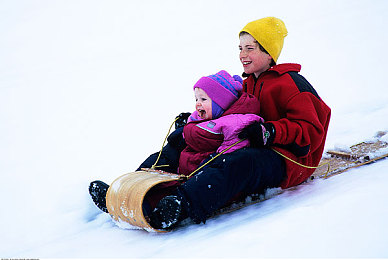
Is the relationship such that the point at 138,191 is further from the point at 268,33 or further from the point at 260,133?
the point at 268,33

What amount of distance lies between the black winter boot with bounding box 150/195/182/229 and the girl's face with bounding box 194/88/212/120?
58 cm

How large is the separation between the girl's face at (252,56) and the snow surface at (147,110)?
745mm

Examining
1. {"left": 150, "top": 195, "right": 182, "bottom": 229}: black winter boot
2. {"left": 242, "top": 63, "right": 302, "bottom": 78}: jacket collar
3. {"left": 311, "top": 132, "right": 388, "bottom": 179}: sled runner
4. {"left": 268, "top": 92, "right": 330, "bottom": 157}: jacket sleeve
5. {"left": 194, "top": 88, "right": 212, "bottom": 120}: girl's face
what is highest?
{"left": 242, "top": 63, "right": 302, "bottom": 78}: jacket collar

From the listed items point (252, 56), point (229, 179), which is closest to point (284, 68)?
→ point (252, 56)

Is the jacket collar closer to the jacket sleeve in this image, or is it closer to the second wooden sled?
the jacket sleeve

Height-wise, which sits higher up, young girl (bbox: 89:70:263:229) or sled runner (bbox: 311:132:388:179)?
young girl (bbox: 89:70:263:229)

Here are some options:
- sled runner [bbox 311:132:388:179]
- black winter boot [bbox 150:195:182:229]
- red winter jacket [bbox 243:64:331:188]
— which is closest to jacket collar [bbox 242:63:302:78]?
red winter jacket [bbox 243:64:331:188]

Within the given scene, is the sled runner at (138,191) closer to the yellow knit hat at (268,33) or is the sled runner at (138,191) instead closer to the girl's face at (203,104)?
the girl's face at (203,104)

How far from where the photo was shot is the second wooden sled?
6.29 feet

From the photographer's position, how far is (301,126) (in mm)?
2104

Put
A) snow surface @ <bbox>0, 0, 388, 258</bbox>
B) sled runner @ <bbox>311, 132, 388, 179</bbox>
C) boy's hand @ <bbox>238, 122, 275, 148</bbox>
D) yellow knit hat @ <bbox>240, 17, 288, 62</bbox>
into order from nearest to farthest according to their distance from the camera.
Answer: snow surface @ <bbox>0, 0, 388, 258</bbox>
boy's hand @ <bbox>238, 122, 275, 148</bbox>
yellow knit hat @ <bbox>240, 17, 288, 62</bbox>
sled runner @ <bbox>311, 132, 388, 179</bbox>

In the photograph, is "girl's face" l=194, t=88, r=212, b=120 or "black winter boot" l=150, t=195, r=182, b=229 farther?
"girl's face" l=194, t=88, r=212, b=120

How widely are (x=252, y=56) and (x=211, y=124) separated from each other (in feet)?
1.79

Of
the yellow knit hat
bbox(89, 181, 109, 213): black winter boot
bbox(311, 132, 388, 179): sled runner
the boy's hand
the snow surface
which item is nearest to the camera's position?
the snow surface
